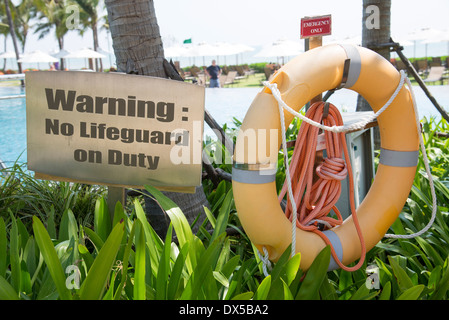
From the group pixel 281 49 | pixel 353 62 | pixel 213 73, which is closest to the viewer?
pixel 353 62

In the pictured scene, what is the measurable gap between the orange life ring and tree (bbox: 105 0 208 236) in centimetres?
77

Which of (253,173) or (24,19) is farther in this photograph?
(24,19)

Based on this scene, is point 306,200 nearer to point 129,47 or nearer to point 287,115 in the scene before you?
point 287,115

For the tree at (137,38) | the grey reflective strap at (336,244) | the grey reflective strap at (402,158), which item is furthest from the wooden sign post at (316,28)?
the tree at (137,38)

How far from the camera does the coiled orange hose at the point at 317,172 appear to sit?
6.89 ft

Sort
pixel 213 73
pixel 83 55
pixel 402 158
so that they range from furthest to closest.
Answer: pixel 83 55
pixel 213 73
pixel 402 158

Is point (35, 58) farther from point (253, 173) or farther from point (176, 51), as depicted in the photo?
point (253, 173)

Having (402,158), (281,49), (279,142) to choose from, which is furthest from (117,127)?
(281,49)

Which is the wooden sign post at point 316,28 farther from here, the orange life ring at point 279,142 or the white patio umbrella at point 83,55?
the white patio umbrella at point 83,55

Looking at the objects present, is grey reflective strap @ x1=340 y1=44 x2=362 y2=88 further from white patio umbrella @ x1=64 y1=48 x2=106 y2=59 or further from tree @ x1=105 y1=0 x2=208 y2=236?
white patio umbrella @ x1=64 y1=48 x2=106 y2=59

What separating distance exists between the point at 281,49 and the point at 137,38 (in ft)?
53.1

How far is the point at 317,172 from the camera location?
2139 mm

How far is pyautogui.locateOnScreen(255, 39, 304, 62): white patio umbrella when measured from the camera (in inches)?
696
